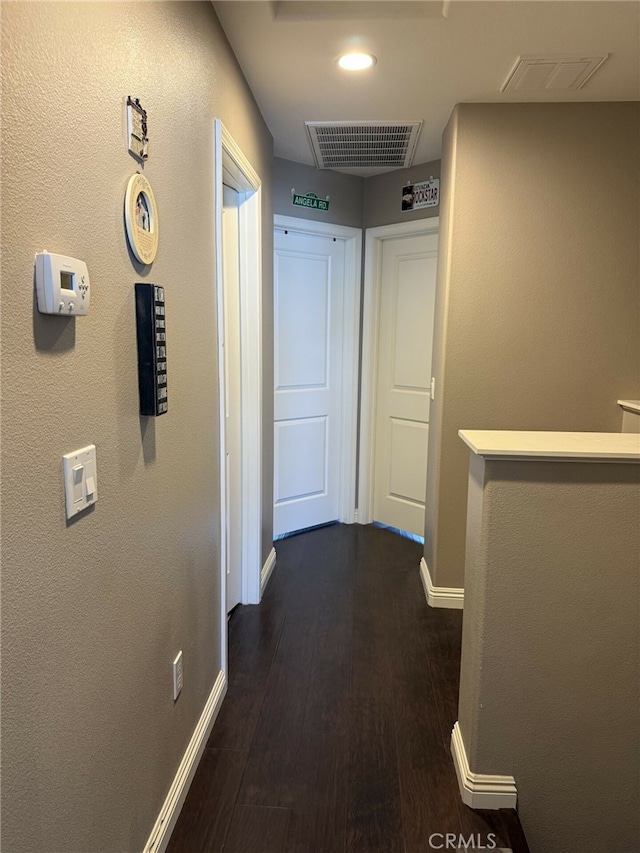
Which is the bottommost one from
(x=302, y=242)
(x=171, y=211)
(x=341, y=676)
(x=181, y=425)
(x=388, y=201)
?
(x=341, y=676)

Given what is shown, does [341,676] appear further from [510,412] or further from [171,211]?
[171,211]

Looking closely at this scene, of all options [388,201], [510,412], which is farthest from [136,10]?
[388,201]

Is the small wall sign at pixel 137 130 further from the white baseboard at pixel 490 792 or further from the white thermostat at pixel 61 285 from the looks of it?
the white baseboard at pixel 490 792

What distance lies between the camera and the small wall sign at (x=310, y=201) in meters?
3.44

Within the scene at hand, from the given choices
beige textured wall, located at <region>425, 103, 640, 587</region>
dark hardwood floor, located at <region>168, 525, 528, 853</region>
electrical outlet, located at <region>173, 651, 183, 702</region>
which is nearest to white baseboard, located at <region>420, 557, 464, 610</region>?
dark hardwood floor, located at <region>168, 525, 528, 853</region>

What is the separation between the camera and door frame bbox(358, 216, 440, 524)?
12.3 feet

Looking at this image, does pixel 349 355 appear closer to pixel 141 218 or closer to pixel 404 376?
pixel 404 376

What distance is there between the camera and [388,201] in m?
3.65

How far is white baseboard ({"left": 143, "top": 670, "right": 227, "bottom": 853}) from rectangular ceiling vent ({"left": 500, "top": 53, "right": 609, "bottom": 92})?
8.66 ft

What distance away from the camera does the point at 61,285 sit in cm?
87

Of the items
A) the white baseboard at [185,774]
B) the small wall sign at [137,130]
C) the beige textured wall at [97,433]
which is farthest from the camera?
the white baseboard at [185,774]

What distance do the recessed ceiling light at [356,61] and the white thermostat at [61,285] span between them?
165 centimetres

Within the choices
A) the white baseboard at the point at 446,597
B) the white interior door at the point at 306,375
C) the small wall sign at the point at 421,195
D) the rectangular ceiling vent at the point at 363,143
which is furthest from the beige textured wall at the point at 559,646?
the small wall sign at the point at 421,195

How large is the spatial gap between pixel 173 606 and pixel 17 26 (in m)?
1.32
